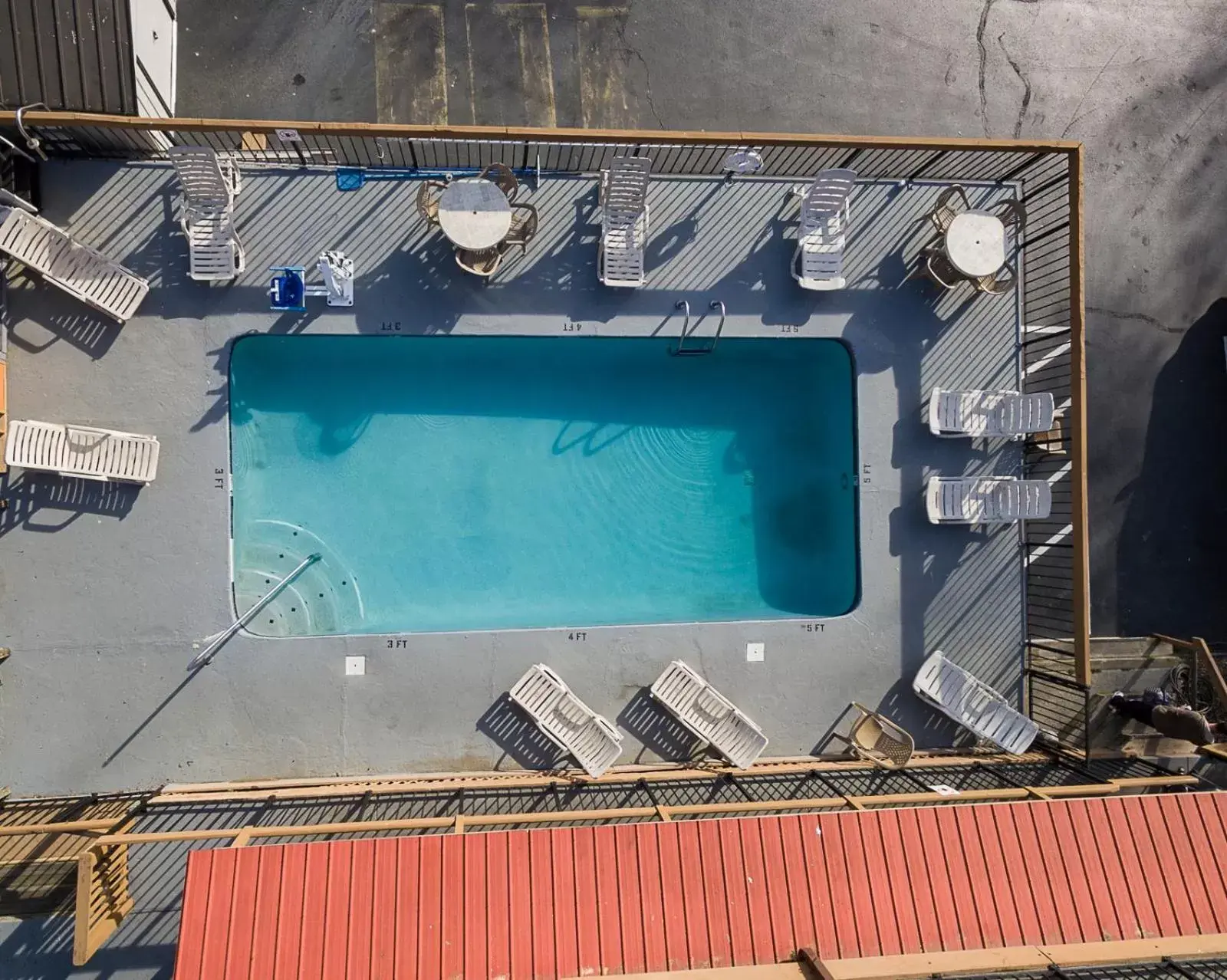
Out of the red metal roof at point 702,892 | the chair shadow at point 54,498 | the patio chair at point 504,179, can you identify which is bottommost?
the red metal roof at point 702,892

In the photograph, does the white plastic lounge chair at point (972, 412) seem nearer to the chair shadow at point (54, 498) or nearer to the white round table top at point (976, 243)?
the white round table top at point (976, 243)

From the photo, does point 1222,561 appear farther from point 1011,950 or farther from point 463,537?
point 463,537

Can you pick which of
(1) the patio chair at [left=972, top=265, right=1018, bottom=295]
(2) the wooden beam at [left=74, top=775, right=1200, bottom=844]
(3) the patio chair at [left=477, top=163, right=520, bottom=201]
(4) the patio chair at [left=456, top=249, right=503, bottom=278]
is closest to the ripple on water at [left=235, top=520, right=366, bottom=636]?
(2) the wooden beam at [left=74, top=775, right=1200, bottom=844]

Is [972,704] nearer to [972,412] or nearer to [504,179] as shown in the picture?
[972,412]

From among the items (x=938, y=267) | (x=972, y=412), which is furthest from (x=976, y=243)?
(x=972, y=412)

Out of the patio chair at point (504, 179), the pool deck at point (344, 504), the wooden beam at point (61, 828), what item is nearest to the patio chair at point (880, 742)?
the pool deck at point (344, 504)
